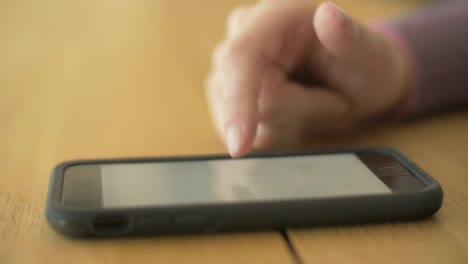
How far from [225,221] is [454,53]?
333mm

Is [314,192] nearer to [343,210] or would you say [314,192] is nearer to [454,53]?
[343,210]

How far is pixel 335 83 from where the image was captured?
448mm

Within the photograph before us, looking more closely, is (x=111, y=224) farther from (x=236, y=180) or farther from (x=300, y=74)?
(x=300, y=74)

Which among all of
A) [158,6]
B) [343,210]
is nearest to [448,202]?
[343,210]

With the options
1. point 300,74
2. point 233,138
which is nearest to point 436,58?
point 300,74

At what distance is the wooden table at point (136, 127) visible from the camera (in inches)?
10.8

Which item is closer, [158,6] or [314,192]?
Answer: [314,192]

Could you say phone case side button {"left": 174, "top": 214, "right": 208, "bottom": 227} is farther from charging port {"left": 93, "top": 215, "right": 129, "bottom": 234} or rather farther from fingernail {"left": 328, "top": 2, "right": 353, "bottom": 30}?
fingernail {"left": 328, "top": 2, "right": 353, "bottom": 30}

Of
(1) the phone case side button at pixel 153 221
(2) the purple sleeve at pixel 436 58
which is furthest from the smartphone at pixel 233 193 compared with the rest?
(2) the purple sleeve at pixel 436 58

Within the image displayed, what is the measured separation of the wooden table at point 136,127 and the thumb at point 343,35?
0.22ft

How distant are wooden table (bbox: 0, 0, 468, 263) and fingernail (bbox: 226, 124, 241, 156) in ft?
0.20

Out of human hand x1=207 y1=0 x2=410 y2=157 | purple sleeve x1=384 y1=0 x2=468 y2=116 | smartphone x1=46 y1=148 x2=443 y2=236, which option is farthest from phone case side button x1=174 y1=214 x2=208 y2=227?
purple sleeve x1=384 y1=0 x2=468 y2=116

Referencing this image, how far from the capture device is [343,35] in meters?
0.36

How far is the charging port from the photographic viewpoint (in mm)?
275
